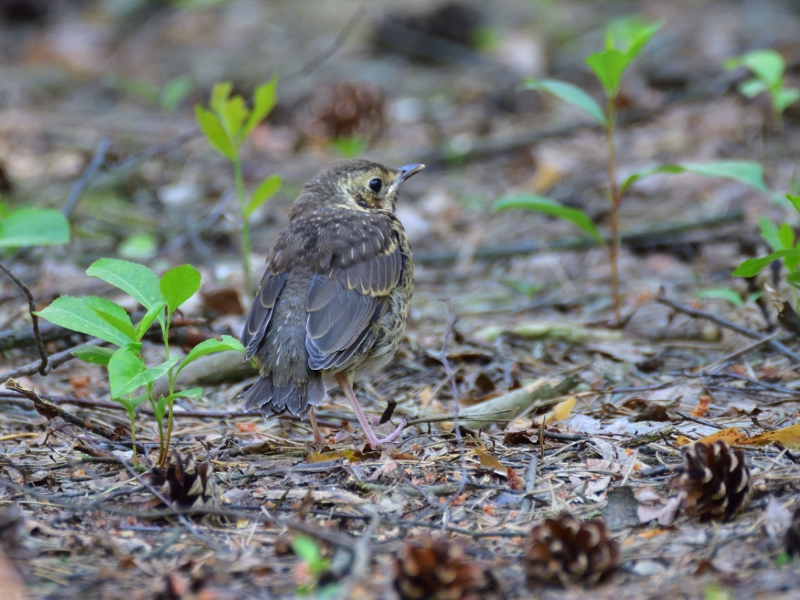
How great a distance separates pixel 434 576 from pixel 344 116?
7313mm

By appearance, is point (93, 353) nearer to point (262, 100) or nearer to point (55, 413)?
point (55, 413)

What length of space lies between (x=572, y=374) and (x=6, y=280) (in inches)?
157

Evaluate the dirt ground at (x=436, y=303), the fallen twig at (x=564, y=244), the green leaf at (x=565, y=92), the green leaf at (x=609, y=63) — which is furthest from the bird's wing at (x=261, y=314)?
the fallen twig at (x=564, y=244)

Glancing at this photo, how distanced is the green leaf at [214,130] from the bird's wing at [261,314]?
1017 mm

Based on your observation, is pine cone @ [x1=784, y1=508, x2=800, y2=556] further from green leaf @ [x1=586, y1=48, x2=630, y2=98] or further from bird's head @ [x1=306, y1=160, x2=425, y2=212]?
bird's head @ [x1=306, y1=160, x2=425, y2=212]

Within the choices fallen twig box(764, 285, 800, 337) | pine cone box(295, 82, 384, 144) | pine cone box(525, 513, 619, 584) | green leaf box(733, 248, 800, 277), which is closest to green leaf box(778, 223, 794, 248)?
fallen twig box(764, 285, 800, 337)

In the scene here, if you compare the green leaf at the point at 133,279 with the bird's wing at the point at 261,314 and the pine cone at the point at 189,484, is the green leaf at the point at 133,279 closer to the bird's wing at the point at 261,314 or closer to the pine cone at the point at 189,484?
the pine cone at the point at 189,484

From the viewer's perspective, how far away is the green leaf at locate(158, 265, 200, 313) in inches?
126

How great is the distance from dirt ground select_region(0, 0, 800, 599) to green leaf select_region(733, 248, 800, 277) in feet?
2.12

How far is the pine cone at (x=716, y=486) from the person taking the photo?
285 cm

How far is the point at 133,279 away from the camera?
132 inches

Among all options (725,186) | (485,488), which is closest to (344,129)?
(725,186)

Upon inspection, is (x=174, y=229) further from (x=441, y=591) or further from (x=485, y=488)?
(x=441, y=591)

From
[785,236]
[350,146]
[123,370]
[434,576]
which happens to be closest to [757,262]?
[785,236]
